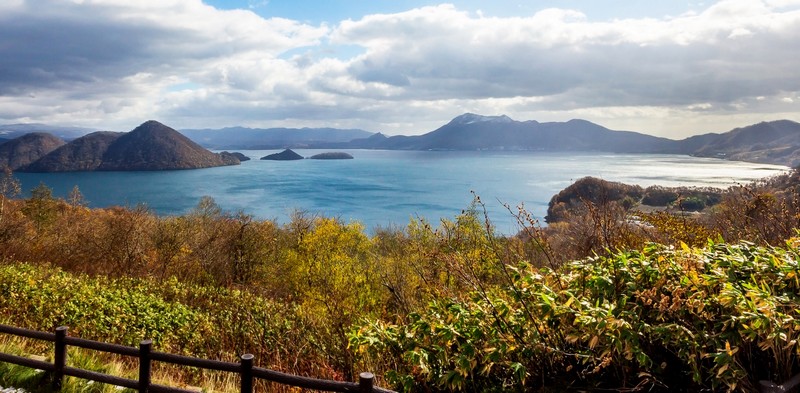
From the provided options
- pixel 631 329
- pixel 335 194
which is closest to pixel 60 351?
pixel 631 329

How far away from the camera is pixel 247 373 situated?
6.68m

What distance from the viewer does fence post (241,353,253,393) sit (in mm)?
6664

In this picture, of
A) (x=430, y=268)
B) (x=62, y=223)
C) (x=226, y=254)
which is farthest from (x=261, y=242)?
(x=430, y=268)

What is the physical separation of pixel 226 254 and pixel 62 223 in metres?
19.7

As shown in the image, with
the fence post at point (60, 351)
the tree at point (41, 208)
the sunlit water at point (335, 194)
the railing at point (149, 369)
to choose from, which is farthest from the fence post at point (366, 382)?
the sunlit water at point (335, 194)

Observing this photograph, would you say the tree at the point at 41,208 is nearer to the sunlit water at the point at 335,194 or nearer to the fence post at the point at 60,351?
the fence post at the point at 60,351

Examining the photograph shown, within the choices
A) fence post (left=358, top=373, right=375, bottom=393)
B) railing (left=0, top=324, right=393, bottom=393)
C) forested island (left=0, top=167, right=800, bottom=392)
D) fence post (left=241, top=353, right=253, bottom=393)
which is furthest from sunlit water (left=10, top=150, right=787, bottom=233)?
fence post (left=358, top=373, right=375, bottom=393)

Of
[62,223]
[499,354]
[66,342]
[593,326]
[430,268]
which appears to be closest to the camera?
[593,326]

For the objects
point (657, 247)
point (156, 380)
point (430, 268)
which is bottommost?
point (156, 380)

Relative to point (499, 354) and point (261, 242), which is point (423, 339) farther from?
point (261, 242)

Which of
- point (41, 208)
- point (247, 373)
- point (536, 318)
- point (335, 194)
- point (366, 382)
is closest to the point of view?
point (366, 382)

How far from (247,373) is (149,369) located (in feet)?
5.58

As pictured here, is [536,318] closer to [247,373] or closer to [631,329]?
[631,329]

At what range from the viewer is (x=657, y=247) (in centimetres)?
598
